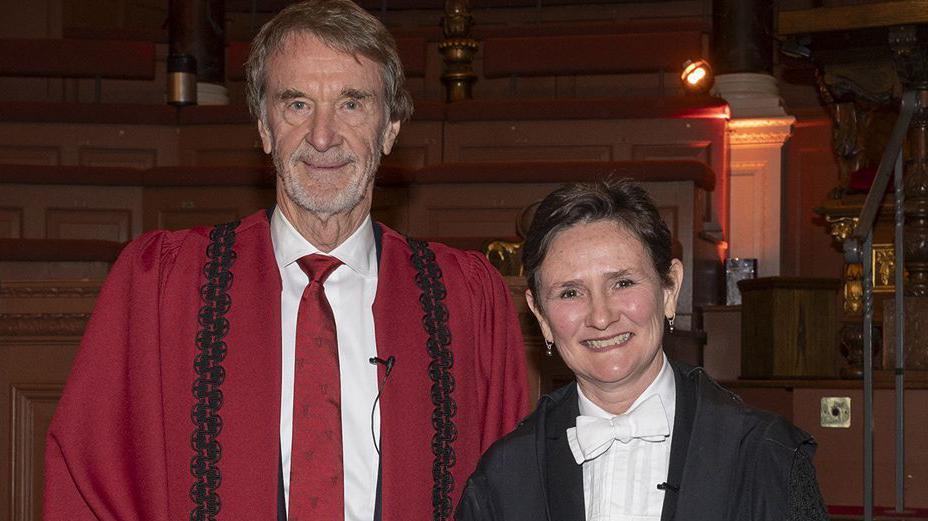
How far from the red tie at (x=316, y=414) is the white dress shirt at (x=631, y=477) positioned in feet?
1.18

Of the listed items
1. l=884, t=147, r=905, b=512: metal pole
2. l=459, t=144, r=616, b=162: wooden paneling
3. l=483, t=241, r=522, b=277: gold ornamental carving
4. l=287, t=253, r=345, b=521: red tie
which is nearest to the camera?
l=287, t=253, r=345, b=521: red tie

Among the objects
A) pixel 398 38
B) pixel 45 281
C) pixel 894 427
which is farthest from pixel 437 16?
pixel 45 281

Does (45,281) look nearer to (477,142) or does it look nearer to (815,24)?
(477,142)

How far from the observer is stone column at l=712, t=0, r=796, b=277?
6.88 m

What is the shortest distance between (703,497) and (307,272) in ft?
2.20

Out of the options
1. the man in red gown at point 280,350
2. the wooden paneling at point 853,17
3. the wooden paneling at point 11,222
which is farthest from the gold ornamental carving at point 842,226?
the man in red gown at point 280,350

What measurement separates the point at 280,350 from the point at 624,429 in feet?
1.71

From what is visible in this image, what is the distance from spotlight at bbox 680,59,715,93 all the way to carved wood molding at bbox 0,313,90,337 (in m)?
3.99

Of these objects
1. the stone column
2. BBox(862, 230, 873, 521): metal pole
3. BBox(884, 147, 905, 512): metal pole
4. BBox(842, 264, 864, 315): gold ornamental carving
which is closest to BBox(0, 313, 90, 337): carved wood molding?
BBox(862, 230, 873, 521): metal pole

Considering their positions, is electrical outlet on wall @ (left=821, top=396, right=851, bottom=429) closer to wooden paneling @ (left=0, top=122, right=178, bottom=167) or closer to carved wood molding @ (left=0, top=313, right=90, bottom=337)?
carved wood molding @ (left=0, top=313, right=90, bottom=337)

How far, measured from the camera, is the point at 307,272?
197 centimetres

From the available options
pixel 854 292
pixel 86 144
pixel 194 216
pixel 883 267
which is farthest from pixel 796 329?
pixel 86 144

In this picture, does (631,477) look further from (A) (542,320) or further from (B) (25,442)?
(B) (25,442)

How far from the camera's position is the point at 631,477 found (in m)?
1.82
